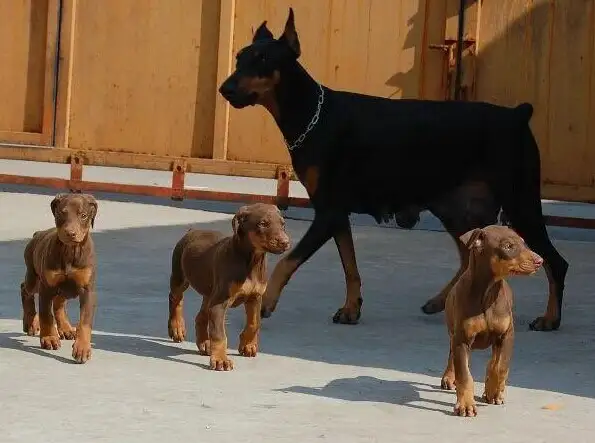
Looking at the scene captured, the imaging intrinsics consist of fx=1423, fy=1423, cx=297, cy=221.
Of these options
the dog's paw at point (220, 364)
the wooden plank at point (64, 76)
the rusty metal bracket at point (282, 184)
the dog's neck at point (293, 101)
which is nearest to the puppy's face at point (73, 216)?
the dog's paw at point (220, 364)

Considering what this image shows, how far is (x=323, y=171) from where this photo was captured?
7527 millimetres

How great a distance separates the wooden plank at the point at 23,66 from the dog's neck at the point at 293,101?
6.43 m

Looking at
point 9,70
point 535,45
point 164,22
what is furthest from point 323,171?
point 9,70

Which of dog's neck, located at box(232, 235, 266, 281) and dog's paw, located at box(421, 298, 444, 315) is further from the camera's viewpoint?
dog's paw, located at box(421, 298, 444, 315)

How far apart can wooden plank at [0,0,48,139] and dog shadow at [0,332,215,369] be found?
730 cm

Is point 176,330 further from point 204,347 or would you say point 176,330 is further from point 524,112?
point 524,112

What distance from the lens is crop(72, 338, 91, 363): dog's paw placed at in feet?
19.9

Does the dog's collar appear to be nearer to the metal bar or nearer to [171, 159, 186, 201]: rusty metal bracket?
the metal bar

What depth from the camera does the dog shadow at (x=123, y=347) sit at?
247 inches

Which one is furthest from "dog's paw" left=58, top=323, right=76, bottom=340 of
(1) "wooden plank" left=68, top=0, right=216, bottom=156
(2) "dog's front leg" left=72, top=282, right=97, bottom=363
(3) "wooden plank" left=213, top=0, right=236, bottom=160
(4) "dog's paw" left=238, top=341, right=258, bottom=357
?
(1) "wooden plank" left=68, top=0, right=216, bottom=156

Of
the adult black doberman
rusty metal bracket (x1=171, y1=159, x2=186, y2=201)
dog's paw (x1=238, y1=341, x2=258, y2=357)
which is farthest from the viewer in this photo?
rusty metal bracket (x1=171, y1=159, x2=186, y2=201)

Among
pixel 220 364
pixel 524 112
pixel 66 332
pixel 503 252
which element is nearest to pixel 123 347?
pixel 66 332

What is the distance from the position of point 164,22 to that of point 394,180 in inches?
237

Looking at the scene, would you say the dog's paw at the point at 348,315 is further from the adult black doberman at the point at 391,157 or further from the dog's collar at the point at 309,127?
the dog's collar at the point at 309,127
